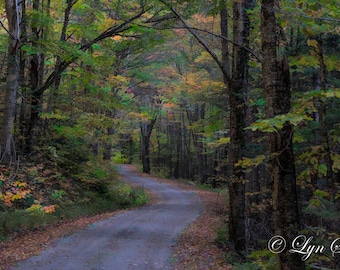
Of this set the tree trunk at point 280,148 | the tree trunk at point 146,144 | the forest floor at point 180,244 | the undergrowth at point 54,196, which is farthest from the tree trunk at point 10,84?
the tree trunk at point 146,144

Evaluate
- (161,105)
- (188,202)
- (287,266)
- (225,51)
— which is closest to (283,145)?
(287,266)

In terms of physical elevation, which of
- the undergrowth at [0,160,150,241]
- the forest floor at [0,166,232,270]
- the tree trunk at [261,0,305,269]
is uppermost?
the tree trunk at [261,0,305,269]

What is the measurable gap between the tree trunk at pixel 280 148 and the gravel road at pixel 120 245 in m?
3.68

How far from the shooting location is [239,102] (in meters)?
8.52

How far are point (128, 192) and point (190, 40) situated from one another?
511 inches

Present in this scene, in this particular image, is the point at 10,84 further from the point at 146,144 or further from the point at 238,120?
the point at 146,144

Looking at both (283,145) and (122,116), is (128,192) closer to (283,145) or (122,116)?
(122,116)

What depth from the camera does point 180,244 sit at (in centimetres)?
920

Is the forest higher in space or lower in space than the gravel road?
higher

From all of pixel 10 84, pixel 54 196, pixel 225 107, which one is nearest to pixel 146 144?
pixel 225 107

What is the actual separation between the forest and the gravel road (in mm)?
1350

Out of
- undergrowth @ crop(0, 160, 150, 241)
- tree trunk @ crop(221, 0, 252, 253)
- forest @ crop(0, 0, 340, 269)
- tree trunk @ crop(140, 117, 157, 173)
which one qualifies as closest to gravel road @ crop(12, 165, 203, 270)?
undergrowth @ crop(0, 160, 150, 241)

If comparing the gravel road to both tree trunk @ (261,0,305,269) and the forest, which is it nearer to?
the forest

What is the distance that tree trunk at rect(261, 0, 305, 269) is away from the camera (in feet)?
14.0
